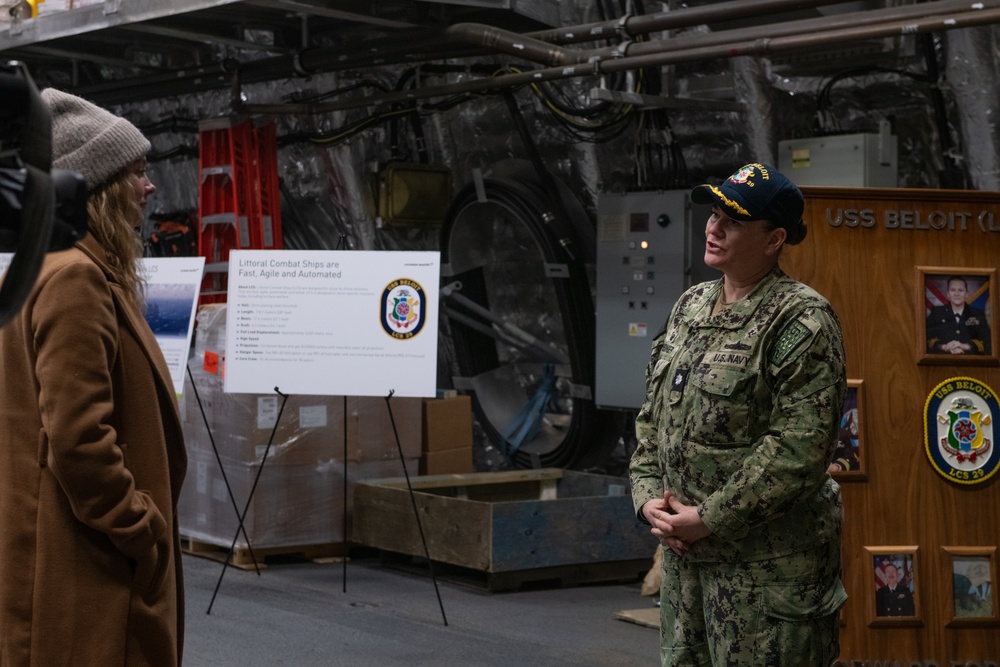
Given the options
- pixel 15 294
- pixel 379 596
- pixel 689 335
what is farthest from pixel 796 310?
pixel 379 596

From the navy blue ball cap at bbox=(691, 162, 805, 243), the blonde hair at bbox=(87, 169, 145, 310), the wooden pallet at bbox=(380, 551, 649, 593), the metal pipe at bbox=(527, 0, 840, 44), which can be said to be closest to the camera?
the blonde hair at bbox=(87, 169, 145, 310)

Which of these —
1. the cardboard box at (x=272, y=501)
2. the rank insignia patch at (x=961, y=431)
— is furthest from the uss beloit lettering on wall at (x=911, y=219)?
the cardboard box at (x=272, y=501)

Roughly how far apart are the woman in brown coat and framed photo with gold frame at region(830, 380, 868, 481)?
7.77 feet

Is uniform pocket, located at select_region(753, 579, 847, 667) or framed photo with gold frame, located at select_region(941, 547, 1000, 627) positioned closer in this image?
uniform pocket, located at select_region(753, 579, 847, 667)

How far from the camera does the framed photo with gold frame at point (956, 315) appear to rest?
13.3ft

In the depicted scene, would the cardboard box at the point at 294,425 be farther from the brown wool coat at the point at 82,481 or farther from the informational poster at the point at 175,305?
the brown wool coat at the point at 82,481

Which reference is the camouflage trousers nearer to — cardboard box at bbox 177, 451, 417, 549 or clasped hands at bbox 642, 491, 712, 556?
clasped hands at bbox 642, 491, 712, 556

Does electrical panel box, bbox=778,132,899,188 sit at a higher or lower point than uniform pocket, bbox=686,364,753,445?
higher

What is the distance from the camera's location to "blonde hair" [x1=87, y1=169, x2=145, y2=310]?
2283 mm

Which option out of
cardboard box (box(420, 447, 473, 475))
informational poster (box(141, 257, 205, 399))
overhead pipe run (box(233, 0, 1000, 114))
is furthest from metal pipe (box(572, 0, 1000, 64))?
cardboard box (box(420, 447, 473, 475))

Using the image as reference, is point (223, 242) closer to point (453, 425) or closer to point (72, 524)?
point (453, 425)

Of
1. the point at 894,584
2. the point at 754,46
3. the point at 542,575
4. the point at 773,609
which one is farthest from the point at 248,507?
the point at 773,609

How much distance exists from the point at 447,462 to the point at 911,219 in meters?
3.62

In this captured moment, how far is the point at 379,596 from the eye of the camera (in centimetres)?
584
